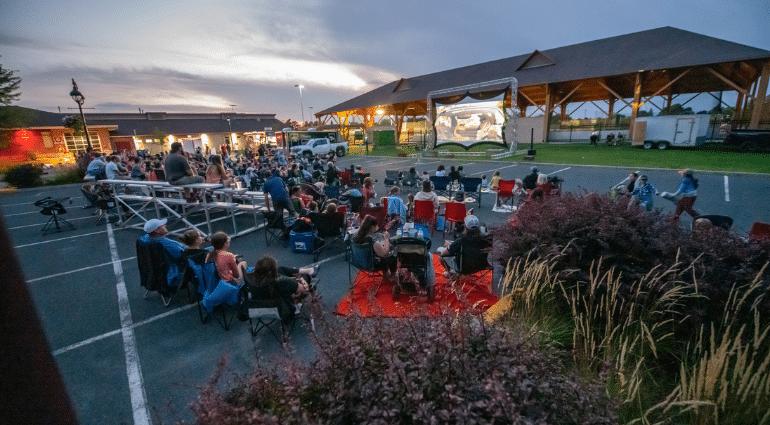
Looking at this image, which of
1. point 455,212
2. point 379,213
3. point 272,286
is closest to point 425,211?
point 455,212

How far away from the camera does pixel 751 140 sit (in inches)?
755

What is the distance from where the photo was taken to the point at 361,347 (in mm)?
1899

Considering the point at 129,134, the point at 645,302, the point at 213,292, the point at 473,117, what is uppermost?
the point at 129,134

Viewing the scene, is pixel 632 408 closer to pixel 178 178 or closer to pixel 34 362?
pixel 34 362

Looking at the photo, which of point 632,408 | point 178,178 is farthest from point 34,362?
point 178,178

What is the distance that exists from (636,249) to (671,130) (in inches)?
1064

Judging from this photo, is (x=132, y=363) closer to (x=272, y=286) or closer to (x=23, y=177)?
(x=272, y=286)

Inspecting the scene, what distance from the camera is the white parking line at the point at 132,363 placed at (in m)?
2.91

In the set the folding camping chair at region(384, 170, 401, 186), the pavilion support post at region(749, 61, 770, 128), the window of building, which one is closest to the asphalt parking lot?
the folding camping chair at region(384, 170, 401, 186)

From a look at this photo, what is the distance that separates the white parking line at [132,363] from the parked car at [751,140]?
99.3 ft

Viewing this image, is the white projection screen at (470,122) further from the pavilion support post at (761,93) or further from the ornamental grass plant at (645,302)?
the ornamental grass plant at (645,302)

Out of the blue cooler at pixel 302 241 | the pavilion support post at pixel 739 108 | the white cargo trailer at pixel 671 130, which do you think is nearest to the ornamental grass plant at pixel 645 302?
the blue cooler at pixel 302 241

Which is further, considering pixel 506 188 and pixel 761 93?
pixel 761 93

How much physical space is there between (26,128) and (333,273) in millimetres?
40179
